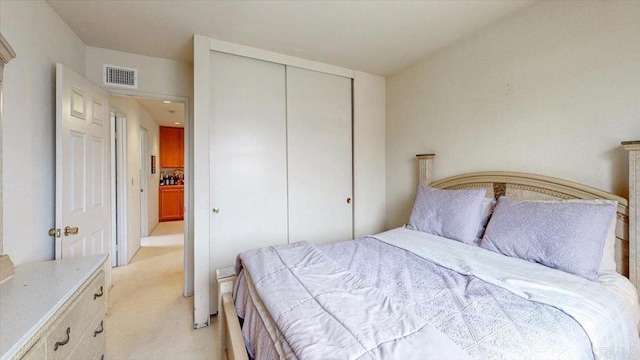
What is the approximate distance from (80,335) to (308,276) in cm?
109

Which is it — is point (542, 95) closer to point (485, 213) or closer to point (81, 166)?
point (485, 213)

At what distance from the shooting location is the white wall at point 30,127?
1.43 m

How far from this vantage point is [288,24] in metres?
2.12

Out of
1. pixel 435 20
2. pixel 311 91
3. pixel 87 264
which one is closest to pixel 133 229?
pixel 87 264

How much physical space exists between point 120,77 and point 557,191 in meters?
3.63

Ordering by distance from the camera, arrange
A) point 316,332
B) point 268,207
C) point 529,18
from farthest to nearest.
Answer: point 268,207 → point 529,18 → point 316,332

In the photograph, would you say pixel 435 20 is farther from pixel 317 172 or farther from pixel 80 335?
pixel 80 335

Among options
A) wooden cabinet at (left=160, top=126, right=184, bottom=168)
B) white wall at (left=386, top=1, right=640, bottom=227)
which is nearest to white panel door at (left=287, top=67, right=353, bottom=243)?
white wall at (left=386, top=1, right=640, bottom=227)

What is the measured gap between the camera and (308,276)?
1.31m

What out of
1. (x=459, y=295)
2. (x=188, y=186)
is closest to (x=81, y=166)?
(x=188, y=186)

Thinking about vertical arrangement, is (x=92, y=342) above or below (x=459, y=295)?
below

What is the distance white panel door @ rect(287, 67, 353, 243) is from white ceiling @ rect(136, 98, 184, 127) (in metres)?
2.47

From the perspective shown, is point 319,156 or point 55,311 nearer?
point 55,311

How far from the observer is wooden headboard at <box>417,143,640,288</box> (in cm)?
144
